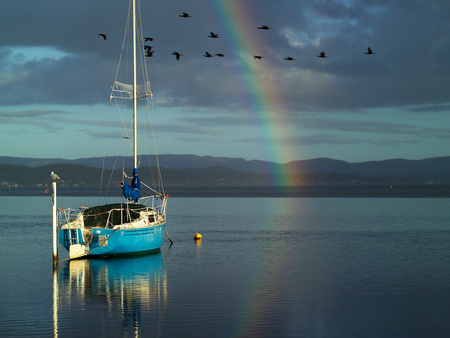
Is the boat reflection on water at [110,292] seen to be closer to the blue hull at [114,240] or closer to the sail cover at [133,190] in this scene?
the blue hull at [114,240]

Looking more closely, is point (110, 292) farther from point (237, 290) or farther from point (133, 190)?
point (133, 190)

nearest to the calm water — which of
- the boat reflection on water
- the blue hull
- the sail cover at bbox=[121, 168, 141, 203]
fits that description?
the boat reflection on water

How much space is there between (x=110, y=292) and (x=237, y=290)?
5.89 metres

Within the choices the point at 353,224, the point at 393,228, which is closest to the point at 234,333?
the point at 393,228

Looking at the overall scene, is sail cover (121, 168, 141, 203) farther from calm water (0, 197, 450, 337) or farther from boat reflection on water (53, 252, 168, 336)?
boat reflection on water (53, 252, 168, 336)

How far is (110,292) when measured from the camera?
92.5ft

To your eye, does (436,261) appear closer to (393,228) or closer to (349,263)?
(349,263)

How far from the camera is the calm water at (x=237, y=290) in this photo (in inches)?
840

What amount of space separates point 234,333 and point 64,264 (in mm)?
19752

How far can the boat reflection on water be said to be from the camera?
22344 mm

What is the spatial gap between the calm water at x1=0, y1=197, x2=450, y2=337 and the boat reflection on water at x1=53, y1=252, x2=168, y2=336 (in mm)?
51

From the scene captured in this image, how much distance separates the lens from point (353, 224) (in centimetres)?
6988

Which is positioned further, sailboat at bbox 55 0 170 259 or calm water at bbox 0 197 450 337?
sailboat at bbox 55 0 170 259

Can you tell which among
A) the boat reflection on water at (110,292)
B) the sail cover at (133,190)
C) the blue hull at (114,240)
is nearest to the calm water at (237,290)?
the boat reflection on water at (110,292)
